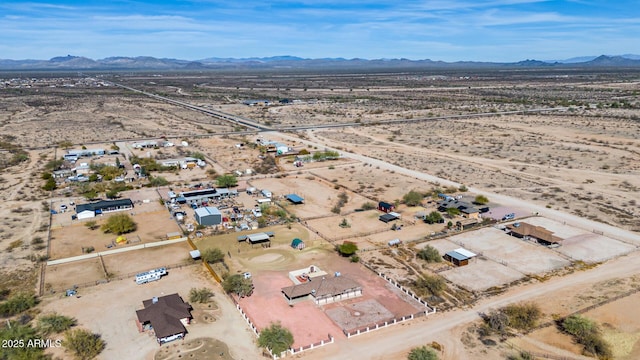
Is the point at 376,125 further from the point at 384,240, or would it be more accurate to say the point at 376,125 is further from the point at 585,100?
the point at 585,100

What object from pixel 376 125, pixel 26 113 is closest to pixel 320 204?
pixel 376 125

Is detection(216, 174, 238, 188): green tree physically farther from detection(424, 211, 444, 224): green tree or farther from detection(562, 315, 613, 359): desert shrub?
detection(562, 315, 613, 359): desert shrub

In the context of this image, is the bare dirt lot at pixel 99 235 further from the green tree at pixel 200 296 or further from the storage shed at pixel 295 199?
the storage shed at pixel 295 199

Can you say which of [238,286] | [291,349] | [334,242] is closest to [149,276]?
[238,286]

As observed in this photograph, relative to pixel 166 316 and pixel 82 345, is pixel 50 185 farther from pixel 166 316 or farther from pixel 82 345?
pixel 166 316

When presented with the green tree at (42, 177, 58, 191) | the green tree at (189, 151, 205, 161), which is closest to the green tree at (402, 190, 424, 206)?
the green tree at (189, 151, 205, 161)
